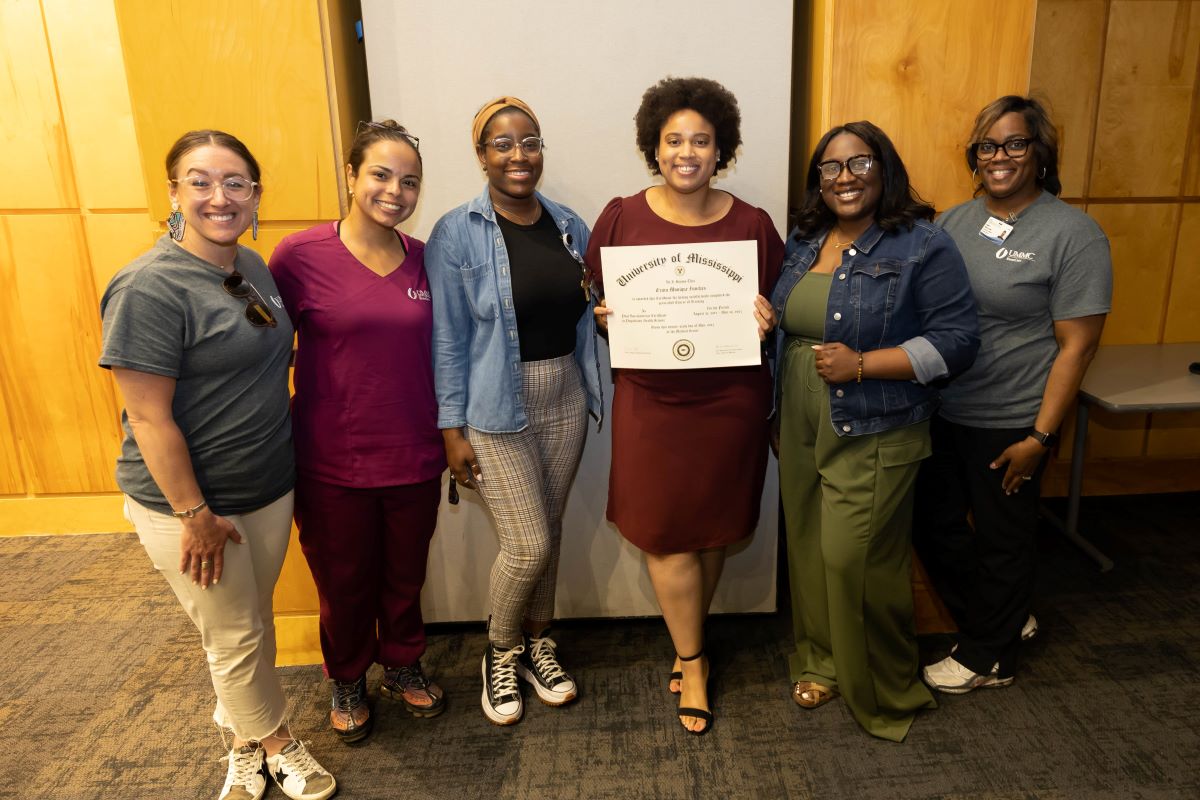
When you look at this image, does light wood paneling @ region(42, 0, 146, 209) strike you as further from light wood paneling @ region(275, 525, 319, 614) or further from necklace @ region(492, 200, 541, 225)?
necklace @ region(492, 200, 541, 225)

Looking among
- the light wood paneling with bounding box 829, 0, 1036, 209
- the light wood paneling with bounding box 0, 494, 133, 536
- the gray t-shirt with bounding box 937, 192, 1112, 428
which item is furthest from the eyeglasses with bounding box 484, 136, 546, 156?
the light wood paneling with bounding box 0, 494, 133, 536

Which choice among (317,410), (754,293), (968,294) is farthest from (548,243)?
(968,294)

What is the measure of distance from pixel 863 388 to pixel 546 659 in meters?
1.41

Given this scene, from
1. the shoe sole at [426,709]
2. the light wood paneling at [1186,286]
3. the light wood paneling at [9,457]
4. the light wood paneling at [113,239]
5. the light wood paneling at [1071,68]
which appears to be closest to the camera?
the shoe sole at [426,709]

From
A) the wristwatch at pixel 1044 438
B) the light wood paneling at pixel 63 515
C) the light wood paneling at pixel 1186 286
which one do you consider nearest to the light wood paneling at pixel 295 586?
the light wood paneling at pixel 63 515

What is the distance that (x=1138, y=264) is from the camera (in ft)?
12.8

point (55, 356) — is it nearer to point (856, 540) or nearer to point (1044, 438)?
point (856, 540)

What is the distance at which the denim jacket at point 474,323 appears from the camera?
6.85 ft

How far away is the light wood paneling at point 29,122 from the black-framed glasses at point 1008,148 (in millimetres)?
4075

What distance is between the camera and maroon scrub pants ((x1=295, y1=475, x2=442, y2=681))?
7.06 feet

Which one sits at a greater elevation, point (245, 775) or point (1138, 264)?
point (1138, 264)

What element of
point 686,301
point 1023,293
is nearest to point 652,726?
point 686,301

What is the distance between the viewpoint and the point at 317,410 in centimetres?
207

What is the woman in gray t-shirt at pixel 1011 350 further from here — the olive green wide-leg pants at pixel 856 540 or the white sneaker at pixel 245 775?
the white sneaker at pixel 245 775
